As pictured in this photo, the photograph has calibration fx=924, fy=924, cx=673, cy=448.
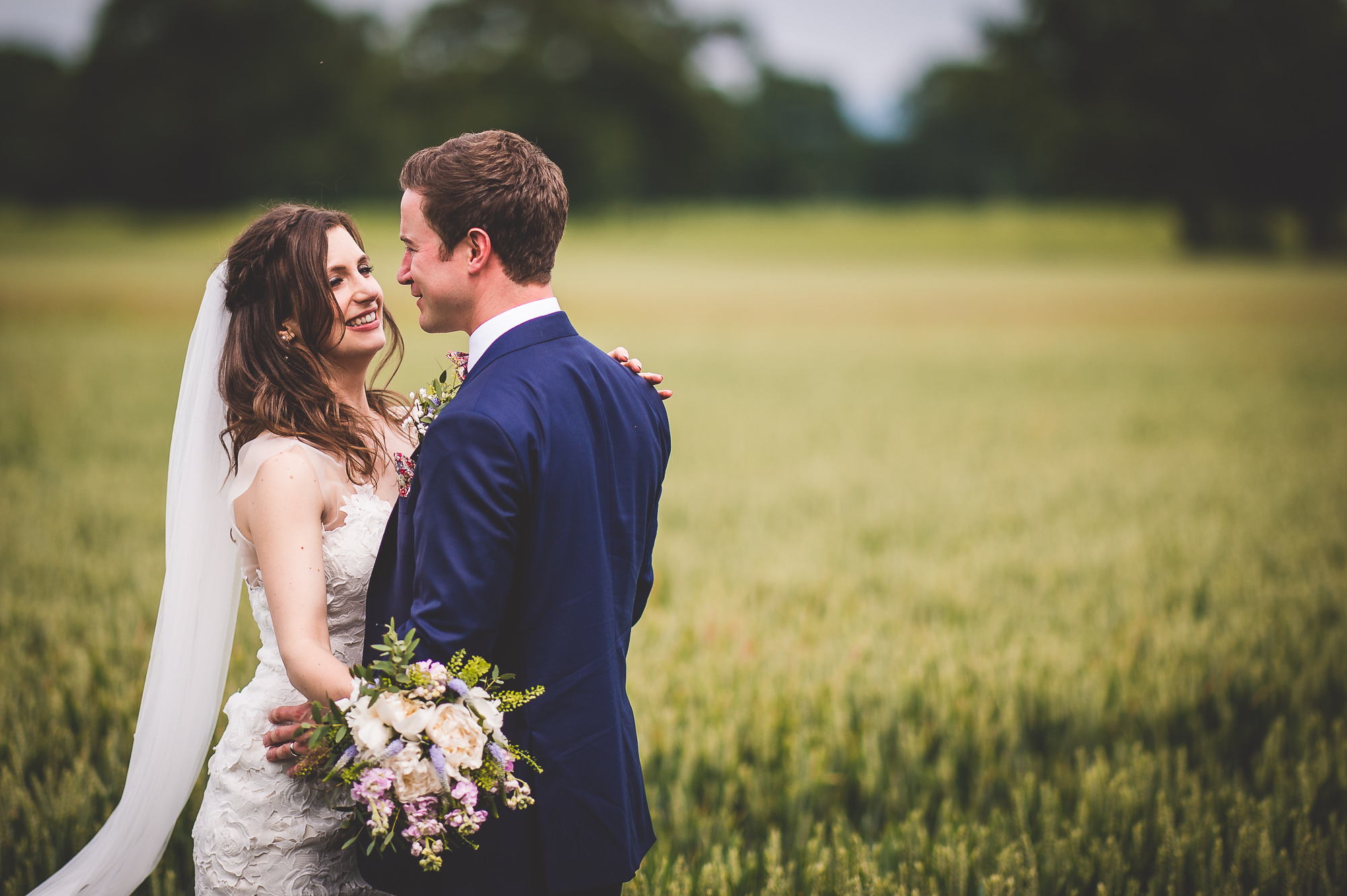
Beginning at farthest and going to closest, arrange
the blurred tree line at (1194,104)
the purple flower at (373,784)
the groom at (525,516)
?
the blurred tree line at (1194,104) → the groom at (525,516) → the purple flower at (373,784)

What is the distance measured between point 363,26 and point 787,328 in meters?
76.4

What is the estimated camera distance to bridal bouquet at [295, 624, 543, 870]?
202cm

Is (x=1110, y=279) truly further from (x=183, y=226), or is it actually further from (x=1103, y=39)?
(x=183, y=226)

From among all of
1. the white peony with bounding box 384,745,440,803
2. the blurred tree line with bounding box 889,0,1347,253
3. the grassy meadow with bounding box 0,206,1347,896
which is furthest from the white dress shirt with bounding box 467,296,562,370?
the blurred tree line with bounding box 889,0,1347,253

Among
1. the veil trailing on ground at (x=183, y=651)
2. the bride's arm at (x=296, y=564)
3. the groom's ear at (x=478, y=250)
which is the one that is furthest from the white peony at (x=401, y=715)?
the veil trailing on ground at (x=183, y=651)

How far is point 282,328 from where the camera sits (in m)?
2.78

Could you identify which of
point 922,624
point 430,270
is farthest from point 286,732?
point 922,624

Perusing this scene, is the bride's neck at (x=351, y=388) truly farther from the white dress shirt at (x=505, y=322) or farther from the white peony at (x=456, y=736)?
the white peony at (x=456, y=736)

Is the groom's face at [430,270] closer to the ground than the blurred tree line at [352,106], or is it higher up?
closer to the ground

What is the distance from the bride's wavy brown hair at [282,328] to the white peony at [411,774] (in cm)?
100

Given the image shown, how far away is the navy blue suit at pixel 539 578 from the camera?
6.91ft

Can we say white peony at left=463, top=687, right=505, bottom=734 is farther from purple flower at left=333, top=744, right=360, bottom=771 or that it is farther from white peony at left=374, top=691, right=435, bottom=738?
purple flower at left=333, top=744, right=360, bottom=771

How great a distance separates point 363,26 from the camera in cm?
8875

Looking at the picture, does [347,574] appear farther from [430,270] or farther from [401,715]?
[430,270]
